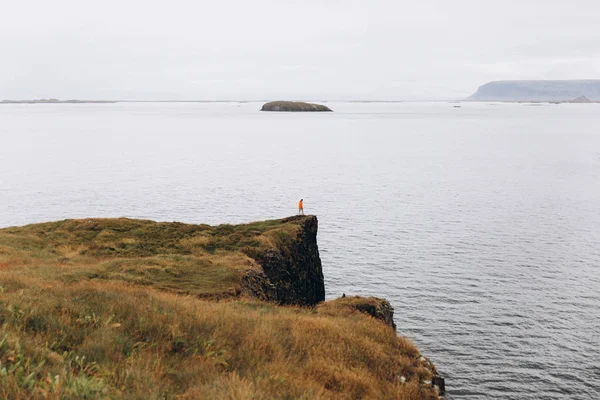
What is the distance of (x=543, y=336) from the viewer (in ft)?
104

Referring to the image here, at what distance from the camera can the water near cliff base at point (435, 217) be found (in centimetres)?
3056

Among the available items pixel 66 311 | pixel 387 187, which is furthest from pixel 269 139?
pixel 66 311

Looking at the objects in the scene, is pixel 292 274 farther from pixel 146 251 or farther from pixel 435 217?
pixel 435 217

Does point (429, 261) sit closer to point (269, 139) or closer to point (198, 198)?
point (198, 198)

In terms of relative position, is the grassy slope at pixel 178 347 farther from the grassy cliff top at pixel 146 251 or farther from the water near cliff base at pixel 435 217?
the water near cliff base at pixel 435 217

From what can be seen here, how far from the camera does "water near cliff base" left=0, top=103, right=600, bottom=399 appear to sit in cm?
3056

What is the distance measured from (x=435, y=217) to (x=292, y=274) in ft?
118

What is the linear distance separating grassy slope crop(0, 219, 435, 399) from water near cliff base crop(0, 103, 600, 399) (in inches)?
533

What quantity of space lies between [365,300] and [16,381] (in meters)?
17.3

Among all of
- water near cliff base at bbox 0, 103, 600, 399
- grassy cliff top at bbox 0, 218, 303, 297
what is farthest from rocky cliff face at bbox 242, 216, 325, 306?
water near cliff base at bbox 0, 103, 600, 399

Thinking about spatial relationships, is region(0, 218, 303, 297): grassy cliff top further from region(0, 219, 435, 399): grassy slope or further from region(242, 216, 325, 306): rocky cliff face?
region(242, 216, 325, 306): rocky cliff face

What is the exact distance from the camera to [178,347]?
12.3 metres

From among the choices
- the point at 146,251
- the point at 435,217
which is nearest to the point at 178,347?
the point at 146,251

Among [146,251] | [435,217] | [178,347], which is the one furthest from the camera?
[435,217]
